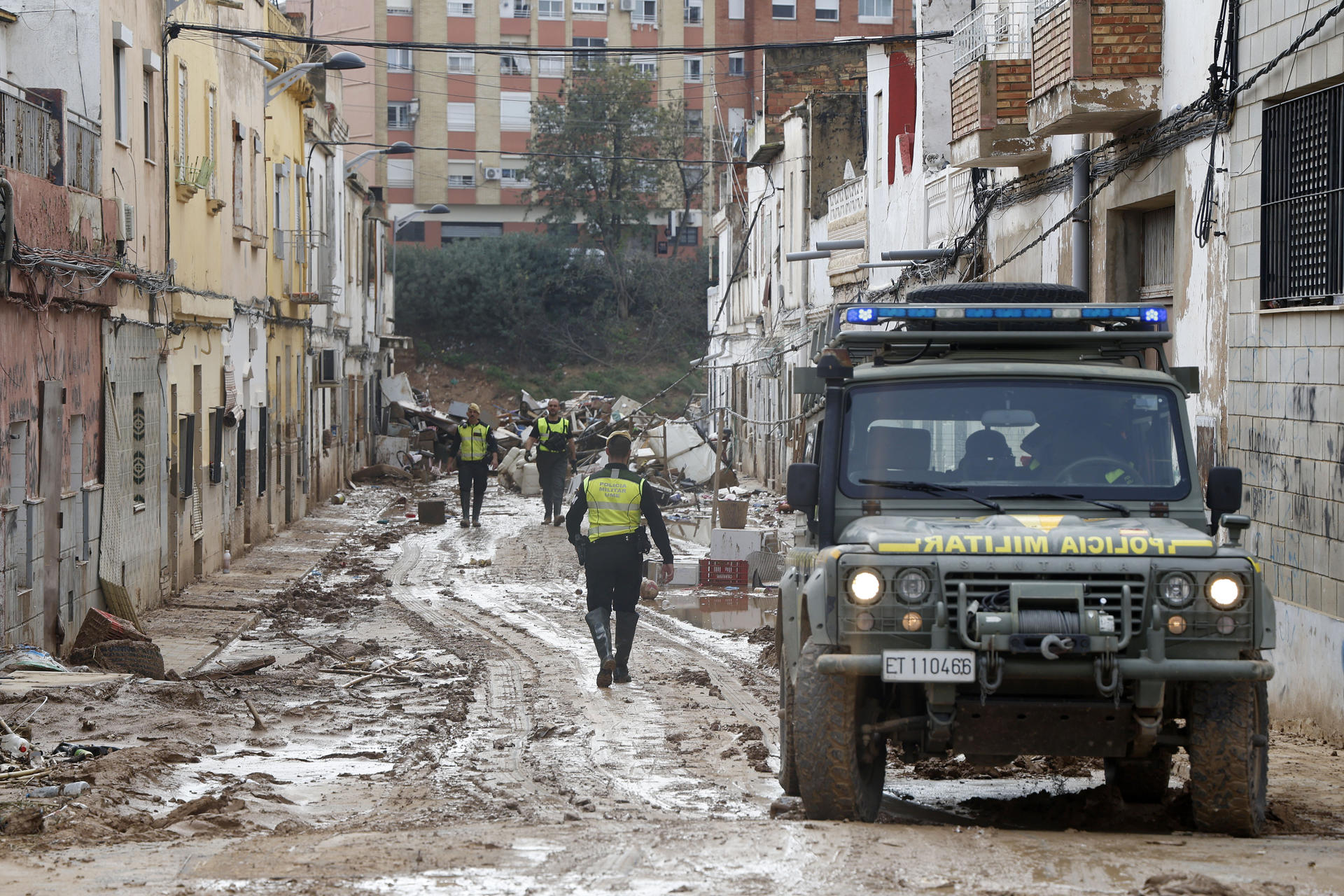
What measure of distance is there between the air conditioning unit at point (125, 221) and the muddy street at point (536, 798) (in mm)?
4255

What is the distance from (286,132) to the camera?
28.0 meters

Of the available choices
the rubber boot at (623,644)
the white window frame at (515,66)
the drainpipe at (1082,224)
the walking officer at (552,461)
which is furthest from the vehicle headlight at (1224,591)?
the white window frame at (515,66)

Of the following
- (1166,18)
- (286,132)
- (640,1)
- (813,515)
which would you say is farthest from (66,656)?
(640,1)

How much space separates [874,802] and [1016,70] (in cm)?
1141

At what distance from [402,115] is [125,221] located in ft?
182

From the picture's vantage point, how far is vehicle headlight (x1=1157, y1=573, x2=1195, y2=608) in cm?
626

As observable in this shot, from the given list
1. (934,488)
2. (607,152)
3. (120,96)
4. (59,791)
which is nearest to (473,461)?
(120,96)

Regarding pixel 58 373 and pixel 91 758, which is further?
pixel 58 373

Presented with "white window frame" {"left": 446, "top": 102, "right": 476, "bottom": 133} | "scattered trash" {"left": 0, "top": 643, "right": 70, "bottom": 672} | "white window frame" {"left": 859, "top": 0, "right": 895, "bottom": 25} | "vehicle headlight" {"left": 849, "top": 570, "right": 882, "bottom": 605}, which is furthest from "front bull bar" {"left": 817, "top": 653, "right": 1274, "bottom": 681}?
"white window frame" {"left": 446, "top": 102, "right": 476, "bottom": 133}

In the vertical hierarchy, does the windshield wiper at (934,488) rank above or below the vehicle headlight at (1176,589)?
above

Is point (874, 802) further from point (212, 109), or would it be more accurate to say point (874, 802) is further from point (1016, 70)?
point (212, 109)

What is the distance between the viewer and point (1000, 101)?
655 inches

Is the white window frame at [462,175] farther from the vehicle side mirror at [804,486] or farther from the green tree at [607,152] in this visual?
the vehicle side mirror at [804,486]

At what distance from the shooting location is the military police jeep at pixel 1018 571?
6250mm
